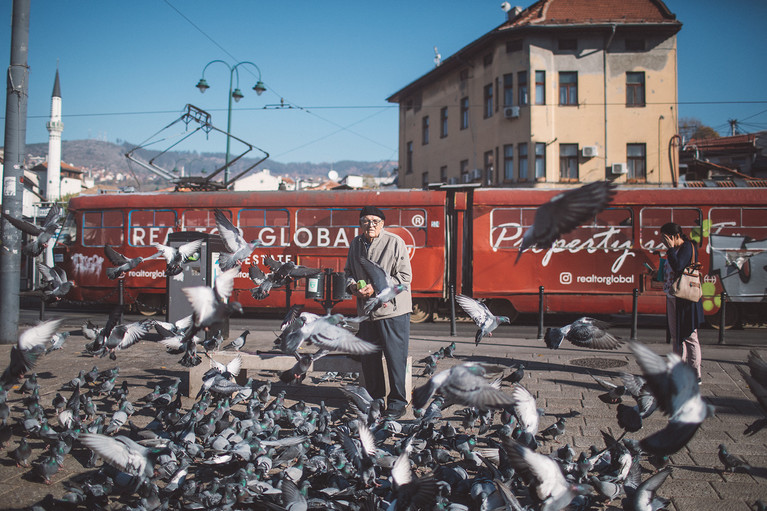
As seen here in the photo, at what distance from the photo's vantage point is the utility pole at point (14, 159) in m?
8.41

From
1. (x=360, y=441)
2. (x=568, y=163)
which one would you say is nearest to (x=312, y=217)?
(x=360, y=441)

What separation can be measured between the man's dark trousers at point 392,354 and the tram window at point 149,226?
420 inches

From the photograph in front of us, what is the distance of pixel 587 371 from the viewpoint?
23.5ft

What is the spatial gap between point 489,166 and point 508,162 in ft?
5.14

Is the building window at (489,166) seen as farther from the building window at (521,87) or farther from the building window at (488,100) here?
the building window at (521,87)

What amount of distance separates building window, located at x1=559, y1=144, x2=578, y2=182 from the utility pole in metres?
22.4

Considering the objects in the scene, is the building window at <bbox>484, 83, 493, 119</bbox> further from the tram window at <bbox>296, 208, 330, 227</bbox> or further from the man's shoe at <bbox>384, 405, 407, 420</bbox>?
the man's shoe at <bbox>384, 405, 407, 420</bbox>

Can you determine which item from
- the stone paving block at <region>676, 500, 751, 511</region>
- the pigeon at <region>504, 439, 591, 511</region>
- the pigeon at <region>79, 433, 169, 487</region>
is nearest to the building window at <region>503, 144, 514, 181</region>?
the stone paving block at <region>676, 500, 751, 511</region>

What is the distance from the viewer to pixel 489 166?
27.6 m

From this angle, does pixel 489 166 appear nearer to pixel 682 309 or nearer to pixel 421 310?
pixel 421 310

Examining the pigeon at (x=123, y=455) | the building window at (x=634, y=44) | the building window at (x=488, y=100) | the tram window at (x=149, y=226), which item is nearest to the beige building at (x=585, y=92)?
the building window at (x=634, y=44)

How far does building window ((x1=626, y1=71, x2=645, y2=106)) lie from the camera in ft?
81.4

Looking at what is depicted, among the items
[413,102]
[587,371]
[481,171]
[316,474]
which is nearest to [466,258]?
[587,371]

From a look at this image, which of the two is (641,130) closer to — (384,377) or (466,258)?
(466,258)
